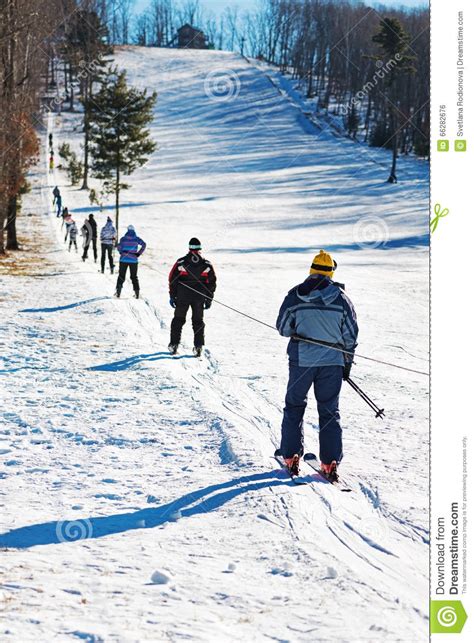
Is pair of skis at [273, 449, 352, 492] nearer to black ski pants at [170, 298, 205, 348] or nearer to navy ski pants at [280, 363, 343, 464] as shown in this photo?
navy ski pants at [280, 363, 343, 464]

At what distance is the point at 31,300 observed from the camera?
14789 millimetres

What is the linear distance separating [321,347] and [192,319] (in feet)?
17.0

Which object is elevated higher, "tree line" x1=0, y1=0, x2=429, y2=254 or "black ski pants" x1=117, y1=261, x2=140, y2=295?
"tree line" x1=0, y1=0, x2=429, y2=254

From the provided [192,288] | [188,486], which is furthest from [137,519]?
[192,288]

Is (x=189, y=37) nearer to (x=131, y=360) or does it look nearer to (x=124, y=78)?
(x=124, y=78)

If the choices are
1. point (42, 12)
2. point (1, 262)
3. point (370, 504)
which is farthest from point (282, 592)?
point (42, 12)

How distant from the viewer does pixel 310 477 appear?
5953 millimetres

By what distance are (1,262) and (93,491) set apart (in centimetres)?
1723

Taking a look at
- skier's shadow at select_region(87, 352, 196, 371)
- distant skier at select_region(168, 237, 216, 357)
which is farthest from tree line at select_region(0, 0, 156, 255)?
skier's shadow at select_region(87, 352, 196, 371)

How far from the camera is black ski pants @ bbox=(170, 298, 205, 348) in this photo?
10.6 meters

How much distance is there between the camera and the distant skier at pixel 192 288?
10.3 meters
